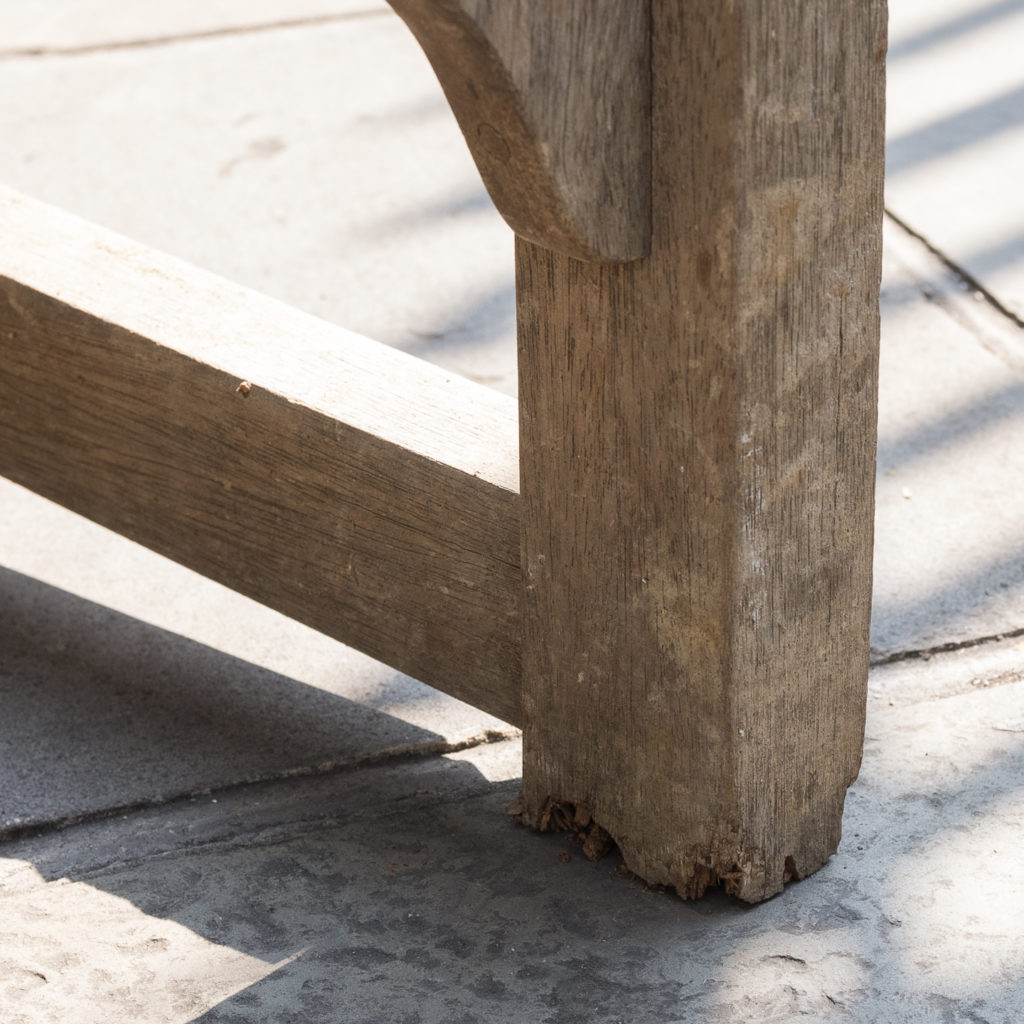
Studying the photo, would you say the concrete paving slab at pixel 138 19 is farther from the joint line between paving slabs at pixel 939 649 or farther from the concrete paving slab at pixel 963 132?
the joint line between paving slabs at pixel 939 649

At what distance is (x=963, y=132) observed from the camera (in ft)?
10.5

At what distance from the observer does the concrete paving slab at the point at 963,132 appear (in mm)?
2787

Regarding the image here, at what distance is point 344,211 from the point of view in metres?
3.04

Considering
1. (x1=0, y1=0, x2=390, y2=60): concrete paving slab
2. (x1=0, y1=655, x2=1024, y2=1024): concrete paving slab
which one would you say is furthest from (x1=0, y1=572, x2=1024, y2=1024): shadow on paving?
(x1=0, y1=0, x2=390, y2=60): concrete paving slab

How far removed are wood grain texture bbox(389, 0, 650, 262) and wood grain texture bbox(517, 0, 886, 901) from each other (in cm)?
3

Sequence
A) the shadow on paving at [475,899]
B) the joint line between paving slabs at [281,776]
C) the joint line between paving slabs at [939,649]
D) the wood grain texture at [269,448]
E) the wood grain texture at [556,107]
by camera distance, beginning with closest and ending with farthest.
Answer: the wood grain texture at [556,107] → the shadow on paving at [475,899] → the wood grain texture at [269,448] → the joint line between paving slabs at [281,776] → the joint line between paving slabs at [939,649]

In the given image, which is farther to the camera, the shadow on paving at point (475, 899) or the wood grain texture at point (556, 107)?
the shadow on paving at point (475, 899)

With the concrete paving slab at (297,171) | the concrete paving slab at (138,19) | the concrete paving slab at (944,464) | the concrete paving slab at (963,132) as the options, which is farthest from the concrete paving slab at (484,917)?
the concrete paving slab at (138,19)

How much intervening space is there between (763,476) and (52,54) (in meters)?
3.03

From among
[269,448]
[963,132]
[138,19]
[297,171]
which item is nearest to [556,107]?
[269,448]

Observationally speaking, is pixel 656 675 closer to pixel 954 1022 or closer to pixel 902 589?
pixel 954 1022

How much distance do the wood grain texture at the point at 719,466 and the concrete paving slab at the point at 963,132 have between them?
1.41m

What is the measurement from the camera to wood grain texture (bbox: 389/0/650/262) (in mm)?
1078

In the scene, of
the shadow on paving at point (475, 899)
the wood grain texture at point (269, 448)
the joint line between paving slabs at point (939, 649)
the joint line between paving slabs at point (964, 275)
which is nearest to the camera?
the shadow on paving at point (475, 899)
